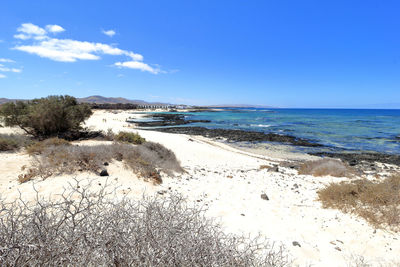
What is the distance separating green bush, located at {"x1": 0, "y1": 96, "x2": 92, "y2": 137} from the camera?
14.2 metres

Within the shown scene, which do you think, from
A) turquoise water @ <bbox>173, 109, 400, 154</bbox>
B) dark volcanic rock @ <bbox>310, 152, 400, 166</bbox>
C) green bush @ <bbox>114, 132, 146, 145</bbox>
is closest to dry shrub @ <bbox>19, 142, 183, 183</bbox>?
green bush @ <bbox>114, 132, 146, 145</bbox>

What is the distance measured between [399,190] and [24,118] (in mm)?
20252

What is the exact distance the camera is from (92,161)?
7.40 m

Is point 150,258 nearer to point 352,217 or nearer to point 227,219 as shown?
point 227,219

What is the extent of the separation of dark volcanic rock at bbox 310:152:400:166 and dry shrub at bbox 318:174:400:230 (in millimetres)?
11250

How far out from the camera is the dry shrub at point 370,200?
16.6 feet

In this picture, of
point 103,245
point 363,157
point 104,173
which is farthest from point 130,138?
point 363,157

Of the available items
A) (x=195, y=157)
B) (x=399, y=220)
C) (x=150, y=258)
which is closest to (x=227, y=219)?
(x=150, y=258)

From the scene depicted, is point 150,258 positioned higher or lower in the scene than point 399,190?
higher

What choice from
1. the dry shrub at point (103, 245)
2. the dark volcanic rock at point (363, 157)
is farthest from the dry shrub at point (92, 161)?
the dark volcanic rock at point (363, 157)

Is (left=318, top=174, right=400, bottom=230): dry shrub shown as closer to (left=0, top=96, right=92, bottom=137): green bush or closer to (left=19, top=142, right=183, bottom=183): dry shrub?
(left=19, top=142, right=183, bottom=183): dry shrub

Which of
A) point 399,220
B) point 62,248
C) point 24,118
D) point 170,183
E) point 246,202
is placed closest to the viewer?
point 62,248

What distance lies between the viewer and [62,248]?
2055 millimetres

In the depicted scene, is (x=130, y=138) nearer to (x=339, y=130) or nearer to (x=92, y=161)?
(x=92, y=161)
